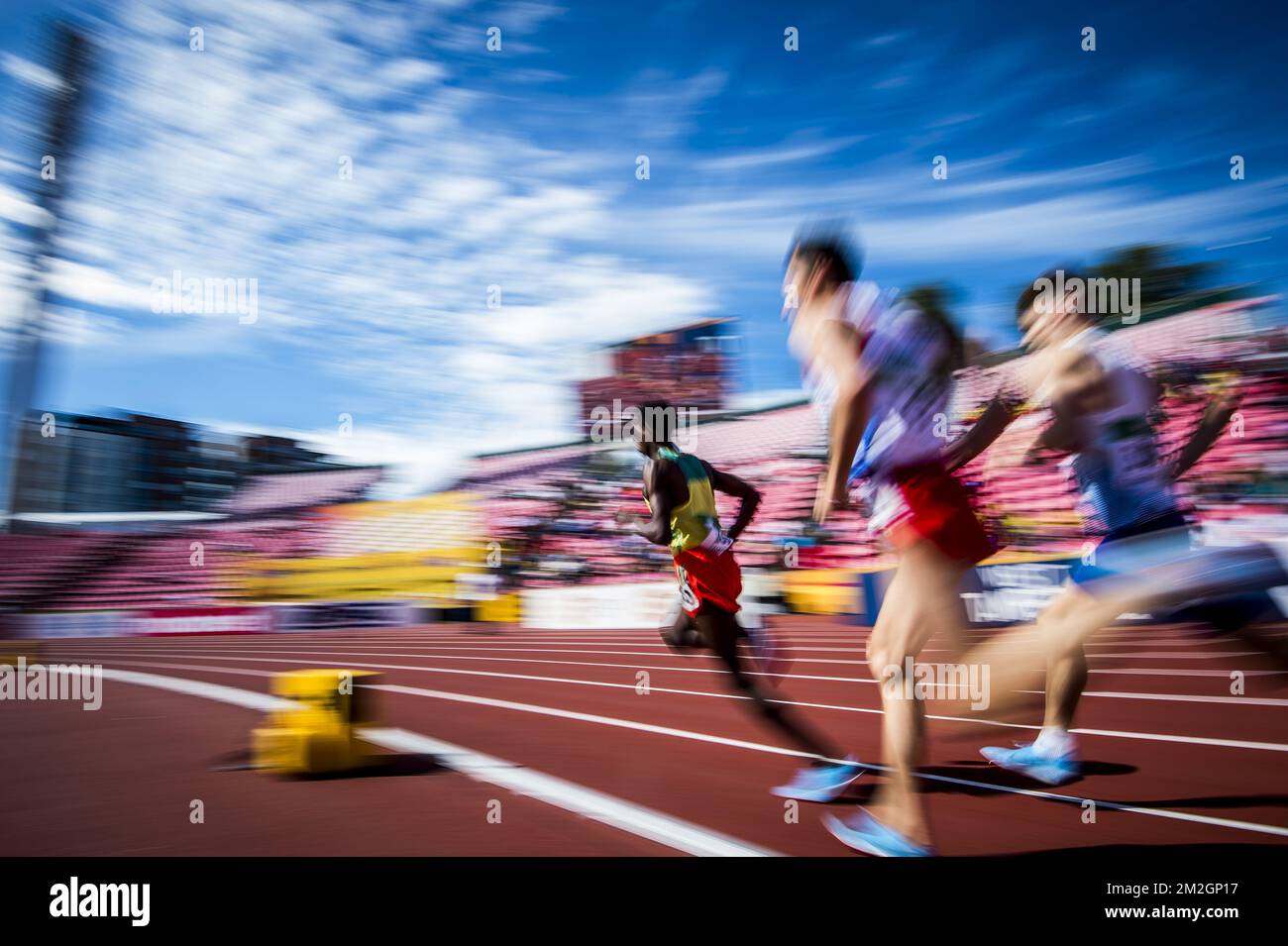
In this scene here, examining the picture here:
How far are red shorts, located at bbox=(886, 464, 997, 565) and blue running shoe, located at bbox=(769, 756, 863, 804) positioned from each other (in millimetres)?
1154

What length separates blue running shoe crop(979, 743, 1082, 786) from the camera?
301 cm

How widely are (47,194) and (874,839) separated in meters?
21.9

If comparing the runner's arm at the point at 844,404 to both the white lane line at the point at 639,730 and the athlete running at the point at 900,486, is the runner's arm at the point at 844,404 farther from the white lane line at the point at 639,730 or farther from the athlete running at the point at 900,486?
the white lane line at the point at 639,730

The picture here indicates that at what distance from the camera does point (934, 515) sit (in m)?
2.19

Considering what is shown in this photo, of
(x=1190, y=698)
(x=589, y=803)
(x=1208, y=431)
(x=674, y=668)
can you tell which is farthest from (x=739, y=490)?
(x=674, y=668)

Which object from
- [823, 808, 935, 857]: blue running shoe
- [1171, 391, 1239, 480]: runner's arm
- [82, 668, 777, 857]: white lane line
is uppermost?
[1171, 391, 1239, 480]: runner's arm

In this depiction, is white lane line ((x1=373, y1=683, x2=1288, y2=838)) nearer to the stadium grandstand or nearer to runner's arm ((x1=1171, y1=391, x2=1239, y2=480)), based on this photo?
runner's arm ((x1=1171, y1=391, x2=1239, y2=480))

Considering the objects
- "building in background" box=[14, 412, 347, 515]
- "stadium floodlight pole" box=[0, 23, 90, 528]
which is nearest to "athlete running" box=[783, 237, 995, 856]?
"stadium floodlight pole" box=[0, 23, 90, 528]

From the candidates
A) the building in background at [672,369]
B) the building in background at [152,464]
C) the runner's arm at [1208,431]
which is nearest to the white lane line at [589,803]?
the runner's arm at [1208,431]

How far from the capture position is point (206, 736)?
14.9ft

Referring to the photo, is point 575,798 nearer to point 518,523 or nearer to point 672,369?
point 518,523

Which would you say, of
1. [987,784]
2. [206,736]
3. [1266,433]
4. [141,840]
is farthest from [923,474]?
[1266,433]
